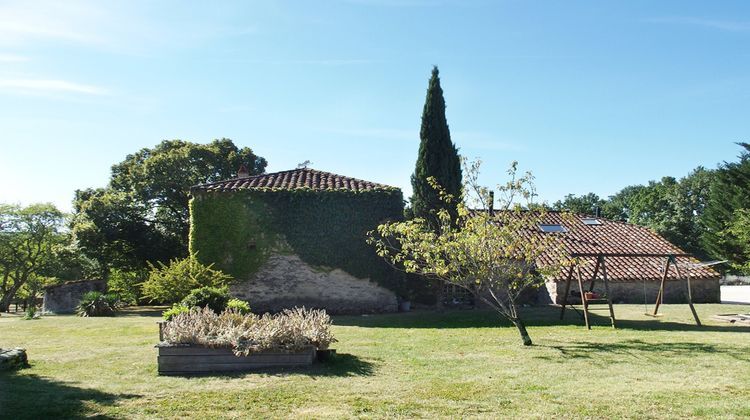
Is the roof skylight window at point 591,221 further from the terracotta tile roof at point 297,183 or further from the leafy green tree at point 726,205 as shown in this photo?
the terracotta tile roof at point 297,183

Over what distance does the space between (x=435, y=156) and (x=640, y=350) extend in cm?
1169

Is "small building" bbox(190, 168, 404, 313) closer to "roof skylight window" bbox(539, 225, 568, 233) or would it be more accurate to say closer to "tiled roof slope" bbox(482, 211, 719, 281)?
"tiled roof slope" bbox(482, 211, 719, 281)

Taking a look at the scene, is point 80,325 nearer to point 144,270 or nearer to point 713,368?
point 144,270

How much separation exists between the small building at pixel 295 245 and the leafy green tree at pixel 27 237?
2149 centimetres

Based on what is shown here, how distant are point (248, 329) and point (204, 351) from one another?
0.82 meters

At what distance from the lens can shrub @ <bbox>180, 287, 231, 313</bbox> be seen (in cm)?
1171

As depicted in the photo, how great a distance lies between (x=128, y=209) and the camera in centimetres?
2795

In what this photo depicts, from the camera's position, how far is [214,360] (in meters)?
8.56

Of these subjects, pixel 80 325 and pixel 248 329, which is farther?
pixel 80 325

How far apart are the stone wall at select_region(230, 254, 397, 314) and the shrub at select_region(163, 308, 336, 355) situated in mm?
9865

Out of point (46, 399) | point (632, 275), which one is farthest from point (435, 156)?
point (46, 399)

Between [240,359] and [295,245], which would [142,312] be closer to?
[295,245]

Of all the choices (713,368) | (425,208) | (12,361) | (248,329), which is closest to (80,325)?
(12,361)

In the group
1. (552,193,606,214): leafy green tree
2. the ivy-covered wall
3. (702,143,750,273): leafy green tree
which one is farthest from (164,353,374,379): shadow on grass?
(552,193,606,214): leafy green tree
